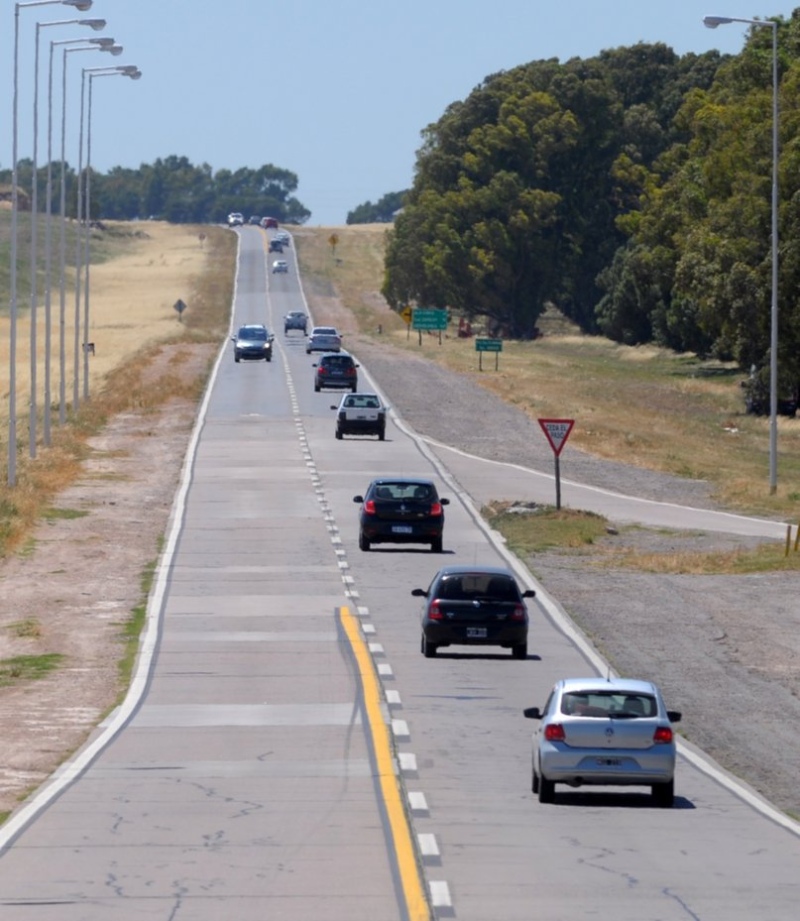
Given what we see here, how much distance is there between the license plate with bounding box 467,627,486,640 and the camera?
96.2 ft

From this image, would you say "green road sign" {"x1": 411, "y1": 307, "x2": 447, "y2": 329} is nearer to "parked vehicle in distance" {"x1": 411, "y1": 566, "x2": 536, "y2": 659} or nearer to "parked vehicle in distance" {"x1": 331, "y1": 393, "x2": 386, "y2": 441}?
"parked vehicle in distance" {"x1": 331, "y1": 393, "x2": 386, "y2": 441}

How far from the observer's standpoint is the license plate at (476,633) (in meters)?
29.3

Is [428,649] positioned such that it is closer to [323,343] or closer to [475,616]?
[475,616]

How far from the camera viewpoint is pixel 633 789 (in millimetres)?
19938

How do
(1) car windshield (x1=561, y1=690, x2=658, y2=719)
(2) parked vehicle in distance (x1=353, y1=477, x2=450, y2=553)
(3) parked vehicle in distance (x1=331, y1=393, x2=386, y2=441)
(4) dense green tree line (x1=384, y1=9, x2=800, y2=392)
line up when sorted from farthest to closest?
1. (4) dense green tree line (x1=384, y1=9, x2=800, y2=392)
2. (3) parked vehicle in distance (x1=331, y1=393, x2=386, y2=441)
3. (2) parked vehicle in distance (x1=353, y1=477, x2=450, y2=553)
4. (1) car windshield (x1=561, y1=690, x2=658, y2=719)

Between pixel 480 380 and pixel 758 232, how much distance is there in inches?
663

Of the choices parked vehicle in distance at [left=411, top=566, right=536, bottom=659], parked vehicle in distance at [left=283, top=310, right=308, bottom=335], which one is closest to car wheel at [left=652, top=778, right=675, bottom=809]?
parked vehicle in distance at [left=411, top=566, right=536, bottom=659]

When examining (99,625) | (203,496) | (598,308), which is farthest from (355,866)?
(598,308)

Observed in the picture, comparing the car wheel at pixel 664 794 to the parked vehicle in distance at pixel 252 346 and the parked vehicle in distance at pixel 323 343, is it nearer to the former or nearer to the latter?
the parked vehicle in distance at pixel 252 346

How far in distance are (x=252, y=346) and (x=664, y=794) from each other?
79.7 metres

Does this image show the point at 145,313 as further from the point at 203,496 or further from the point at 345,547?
the point at 345,547

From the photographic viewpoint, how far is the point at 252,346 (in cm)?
9725

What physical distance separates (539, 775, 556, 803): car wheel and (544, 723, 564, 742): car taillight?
39 centimetres

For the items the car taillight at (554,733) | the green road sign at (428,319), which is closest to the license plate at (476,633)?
the car taillight at (554,733)
